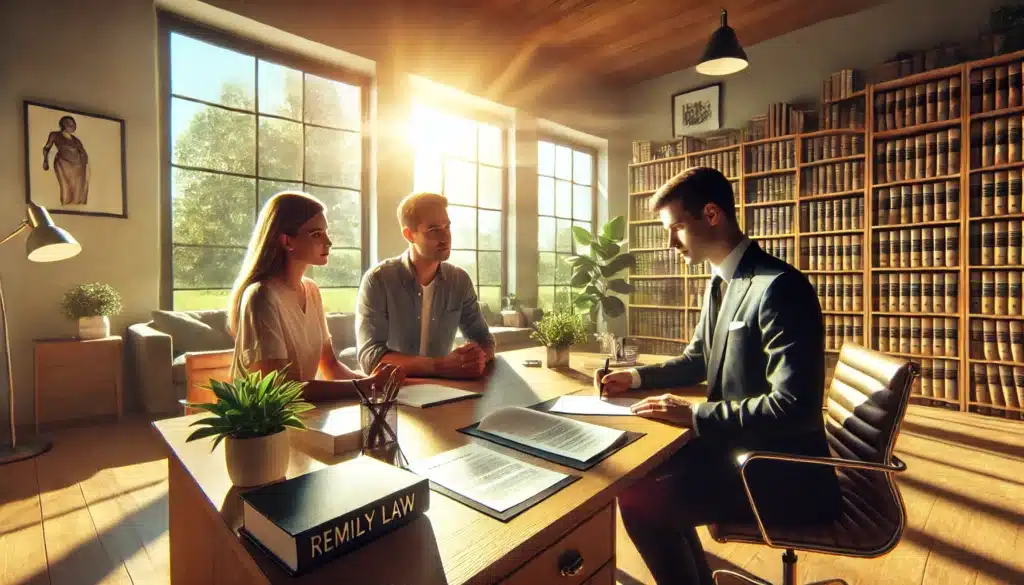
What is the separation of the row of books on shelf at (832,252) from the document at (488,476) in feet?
14.6

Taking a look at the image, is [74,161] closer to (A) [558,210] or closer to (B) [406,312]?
(B) [406,312]

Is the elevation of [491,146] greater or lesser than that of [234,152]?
greater

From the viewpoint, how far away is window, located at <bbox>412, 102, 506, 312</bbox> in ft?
17.4

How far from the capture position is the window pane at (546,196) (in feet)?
20.5

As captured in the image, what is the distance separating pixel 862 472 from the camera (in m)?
1.46

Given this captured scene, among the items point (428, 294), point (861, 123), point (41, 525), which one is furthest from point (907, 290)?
point (41, 525)

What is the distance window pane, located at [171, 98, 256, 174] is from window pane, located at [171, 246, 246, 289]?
653mm

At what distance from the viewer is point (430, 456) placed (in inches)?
38.9

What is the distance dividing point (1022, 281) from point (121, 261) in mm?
6277

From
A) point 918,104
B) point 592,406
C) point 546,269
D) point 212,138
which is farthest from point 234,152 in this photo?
point 918,104

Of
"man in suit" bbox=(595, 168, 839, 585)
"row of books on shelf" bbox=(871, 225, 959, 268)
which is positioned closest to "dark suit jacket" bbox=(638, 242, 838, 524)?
"man in suit" bbox=(595, 168, 839, 585)

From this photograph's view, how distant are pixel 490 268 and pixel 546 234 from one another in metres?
0.91

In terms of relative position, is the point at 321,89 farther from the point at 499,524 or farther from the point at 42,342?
the point at 499,524

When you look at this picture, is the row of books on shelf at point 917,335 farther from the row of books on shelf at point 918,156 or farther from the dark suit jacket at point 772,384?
the dark suit jacket at point 772,384
